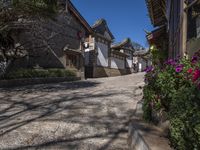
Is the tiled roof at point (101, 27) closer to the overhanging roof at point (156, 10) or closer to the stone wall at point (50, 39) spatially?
the stone wall at point (50, 39)

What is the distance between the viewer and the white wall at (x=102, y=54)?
84.4 feet

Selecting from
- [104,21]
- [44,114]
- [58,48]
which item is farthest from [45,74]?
[104,21]

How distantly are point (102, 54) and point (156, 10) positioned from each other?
1362cm

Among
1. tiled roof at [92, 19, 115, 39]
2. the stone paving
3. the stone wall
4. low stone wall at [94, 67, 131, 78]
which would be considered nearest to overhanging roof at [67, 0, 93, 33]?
the stone wall

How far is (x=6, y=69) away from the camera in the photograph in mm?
12883

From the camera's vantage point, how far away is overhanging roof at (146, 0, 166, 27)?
1193 centimetres

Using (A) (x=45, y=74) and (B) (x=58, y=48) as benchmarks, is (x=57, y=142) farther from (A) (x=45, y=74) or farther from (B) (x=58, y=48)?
(B) (x=58, y=48)

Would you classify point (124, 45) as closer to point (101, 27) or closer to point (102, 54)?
point (101, 27)

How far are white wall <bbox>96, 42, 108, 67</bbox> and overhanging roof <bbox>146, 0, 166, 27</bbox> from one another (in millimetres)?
10577

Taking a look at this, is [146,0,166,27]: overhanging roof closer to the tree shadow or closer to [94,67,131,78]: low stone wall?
the tree shadow

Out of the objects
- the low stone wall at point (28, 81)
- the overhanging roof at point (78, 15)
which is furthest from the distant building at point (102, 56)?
the low stone wall at point (28, 81)

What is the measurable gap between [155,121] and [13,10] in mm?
7626

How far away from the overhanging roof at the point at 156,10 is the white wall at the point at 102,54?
1058 cm

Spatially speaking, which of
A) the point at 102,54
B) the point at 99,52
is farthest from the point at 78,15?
the point at 102,54
